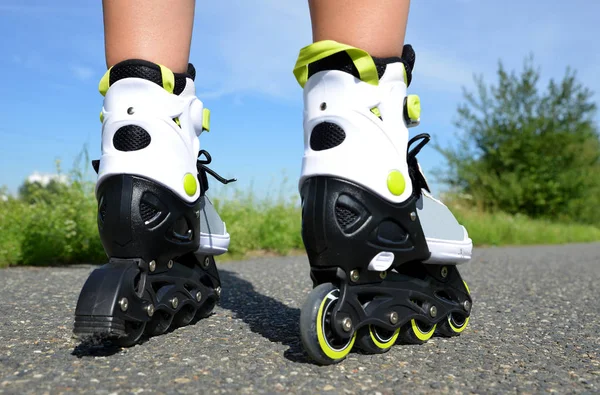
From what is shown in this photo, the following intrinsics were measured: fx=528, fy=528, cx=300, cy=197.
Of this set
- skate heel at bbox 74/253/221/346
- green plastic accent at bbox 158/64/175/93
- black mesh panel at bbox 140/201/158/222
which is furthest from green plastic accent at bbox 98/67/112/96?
skate heel at bbox 74/253/221/346

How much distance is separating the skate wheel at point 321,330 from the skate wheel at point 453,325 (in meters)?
0.48

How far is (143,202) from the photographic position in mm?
1619

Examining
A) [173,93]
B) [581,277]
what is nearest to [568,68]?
[581,277]

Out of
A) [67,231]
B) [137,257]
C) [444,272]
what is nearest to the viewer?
[137,257]

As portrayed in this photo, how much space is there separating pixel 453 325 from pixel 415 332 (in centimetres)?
24

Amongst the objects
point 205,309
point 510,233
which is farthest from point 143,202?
point 510,233

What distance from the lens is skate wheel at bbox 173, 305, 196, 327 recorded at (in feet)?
6.10

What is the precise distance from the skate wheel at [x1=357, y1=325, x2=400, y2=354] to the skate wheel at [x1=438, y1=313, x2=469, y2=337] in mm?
270

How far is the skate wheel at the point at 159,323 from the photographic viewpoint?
1.69 metres

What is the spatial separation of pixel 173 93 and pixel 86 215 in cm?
291

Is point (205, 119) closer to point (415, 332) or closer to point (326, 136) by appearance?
point (326, 136)

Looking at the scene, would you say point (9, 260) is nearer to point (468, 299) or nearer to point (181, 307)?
point (181, 307)

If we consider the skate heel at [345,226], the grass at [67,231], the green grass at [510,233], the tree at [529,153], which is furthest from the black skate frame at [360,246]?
the tree at [529,153]

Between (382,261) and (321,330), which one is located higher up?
(382,261)
